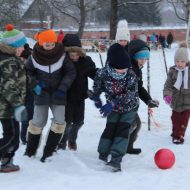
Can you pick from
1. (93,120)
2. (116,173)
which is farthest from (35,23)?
(116,173)

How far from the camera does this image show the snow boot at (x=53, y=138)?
17.3 feet

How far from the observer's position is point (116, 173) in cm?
505

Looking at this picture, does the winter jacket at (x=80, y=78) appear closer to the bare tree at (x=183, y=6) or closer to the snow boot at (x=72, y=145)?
the snow boot at (x=72, y=145)

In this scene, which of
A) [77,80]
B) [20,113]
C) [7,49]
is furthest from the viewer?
[77,80]

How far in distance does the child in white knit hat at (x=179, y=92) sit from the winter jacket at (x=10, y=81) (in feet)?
8.32

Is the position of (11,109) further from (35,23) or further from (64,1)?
(35,23)

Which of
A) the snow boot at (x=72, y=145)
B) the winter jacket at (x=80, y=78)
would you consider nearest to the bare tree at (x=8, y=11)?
the snow boot at (x=72, y=145)

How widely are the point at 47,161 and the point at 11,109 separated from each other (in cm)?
94

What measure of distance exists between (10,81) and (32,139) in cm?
107

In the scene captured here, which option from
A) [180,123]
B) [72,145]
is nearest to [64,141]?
[72,145]

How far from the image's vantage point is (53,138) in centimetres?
534

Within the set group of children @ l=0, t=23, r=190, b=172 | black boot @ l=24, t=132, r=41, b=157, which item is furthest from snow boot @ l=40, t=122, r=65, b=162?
black boot @ l=24, t=132, r=41, b=157

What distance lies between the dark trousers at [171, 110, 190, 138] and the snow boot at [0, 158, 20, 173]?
2.68 m

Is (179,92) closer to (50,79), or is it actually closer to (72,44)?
(72,44)
